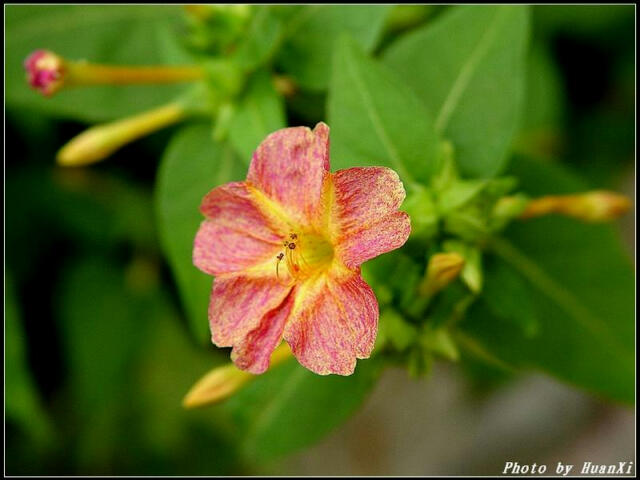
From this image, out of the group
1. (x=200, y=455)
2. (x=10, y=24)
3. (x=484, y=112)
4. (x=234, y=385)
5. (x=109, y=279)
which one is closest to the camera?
(x=234, y=385)

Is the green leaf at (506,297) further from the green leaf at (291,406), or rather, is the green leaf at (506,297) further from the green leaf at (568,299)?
the green leaf at (291,406)

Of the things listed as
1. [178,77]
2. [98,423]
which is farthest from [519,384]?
[178,77]

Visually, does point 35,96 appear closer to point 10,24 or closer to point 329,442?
point 10,24

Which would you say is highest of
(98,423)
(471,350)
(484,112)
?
(484,112)

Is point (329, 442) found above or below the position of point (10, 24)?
below

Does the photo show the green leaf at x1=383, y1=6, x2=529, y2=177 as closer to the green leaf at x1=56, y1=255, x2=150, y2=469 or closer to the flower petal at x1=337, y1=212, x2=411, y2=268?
the flower petal at x1=337, y1=212, x2=411, y2=268

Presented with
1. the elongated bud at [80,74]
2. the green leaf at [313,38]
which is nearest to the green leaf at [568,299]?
the green leaf at [313,38]

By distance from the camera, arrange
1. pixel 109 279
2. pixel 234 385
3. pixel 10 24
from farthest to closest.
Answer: pixel 109 279
pixel 10 24
pixel 234 385
